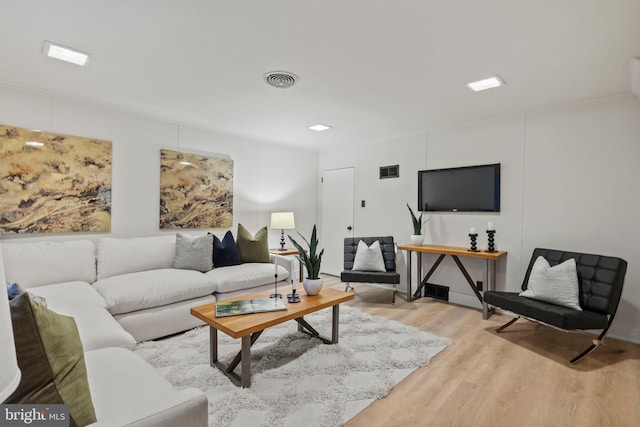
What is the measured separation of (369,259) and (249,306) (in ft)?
7.36

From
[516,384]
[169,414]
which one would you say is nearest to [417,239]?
[516,384]

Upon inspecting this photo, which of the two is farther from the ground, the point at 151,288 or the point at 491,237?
the point at 491,237

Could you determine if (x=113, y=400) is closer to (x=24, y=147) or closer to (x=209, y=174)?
(x=24, y=147)

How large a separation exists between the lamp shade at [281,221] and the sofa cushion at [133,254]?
154cm

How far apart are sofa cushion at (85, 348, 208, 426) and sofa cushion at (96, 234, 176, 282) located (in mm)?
1704

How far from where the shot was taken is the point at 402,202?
15.5 ft

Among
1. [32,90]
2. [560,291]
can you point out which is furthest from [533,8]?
[32,90]

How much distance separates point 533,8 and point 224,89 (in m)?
2.48

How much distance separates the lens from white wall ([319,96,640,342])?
119 inches

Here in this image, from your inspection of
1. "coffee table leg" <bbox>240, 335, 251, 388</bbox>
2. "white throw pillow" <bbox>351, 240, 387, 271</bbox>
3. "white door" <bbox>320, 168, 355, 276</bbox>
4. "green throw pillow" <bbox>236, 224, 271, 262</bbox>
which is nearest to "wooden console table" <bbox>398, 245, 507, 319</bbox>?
"white throw pillow" <bbox>351, 240, 387, 271</bbox>

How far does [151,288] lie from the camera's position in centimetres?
285

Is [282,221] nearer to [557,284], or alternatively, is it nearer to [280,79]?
[280,79]
